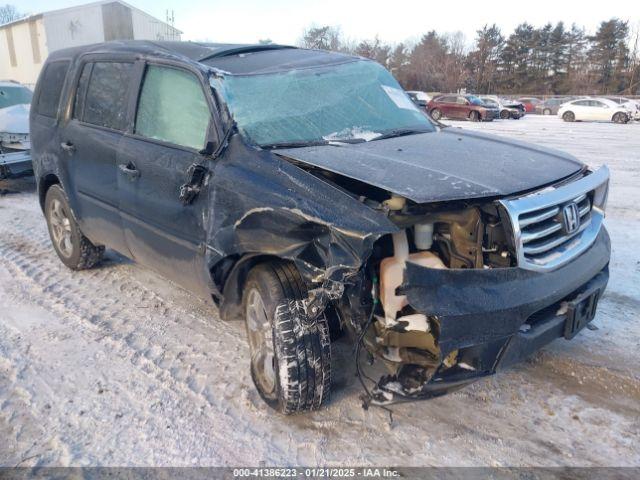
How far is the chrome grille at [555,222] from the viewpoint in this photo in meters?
2.53

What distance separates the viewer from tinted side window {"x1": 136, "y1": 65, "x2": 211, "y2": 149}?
3.35 meters

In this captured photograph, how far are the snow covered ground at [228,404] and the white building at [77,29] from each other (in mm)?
33243

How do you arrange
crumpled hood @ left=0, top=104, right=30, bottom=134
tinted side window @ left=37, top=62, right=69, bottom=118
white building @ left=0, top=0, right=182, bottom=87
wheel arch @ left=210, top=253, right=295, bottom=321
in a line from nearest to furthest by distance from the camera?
wheel arch @ left=210, top=253, right=295, bottom=321
tinted side window @ left=37, top=62, right=69, bottom=118
crumpled hood @ left=0, top=104, right=30, bottom=134
white building @ left=0, top=0, right=182, bottom=87

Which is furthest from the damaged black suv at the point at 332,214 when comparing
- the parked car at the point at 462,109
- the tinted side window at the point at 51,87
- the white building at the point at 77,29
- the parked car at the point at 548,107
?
the parked car at the point at 548,107

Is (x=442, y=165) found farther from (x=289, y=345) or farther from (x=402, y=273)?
(x=289, y=345)

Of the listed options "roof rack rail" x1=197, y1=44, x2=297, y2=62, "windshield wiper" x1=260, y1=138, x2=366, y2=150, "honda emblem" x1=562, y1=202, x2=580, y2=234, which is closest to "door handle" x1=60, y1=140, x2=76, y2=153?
"roof rack rail" x1=197, y1=44, x2=297, y2=62

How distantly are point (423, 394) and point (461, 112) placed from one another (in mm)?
26718

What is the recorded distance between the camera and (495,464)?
2568 millimetres

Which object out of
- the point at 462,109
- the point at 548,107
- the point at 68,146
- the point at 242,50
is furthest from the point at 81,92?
the point at 548,107

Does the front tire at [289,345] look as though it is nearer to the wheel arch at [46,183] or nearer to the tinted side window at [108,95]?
the tinted side window at [108,95]

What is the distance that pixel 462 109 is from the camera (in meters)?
27.2

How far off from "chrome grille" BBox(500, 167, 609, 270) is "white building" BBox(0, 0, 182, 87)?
114 ft

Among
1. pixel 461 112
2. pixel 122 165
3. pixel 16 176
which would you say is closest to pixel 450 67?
pixel 461 112

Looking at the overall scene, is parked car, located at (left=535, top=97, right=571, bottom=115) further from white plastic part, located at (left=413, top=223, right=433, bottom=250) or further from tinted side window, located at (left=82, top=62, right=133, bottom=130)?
white plastic part, located at (left=413, top=223, right=433, bottom=250)
